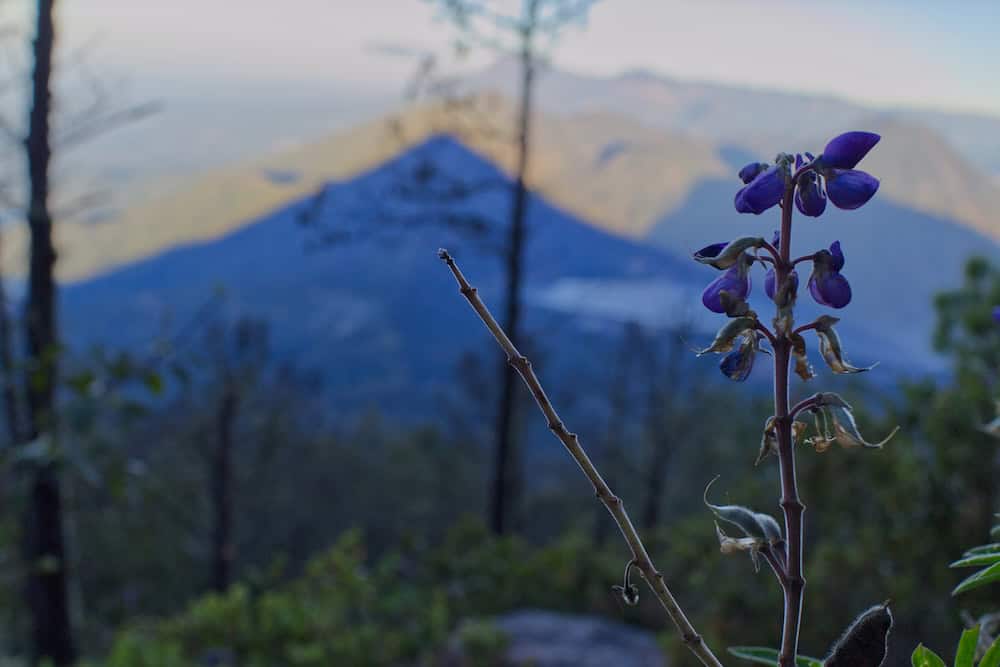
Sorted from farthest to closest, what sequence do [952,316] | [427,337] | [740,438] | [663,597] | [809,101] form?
[809,101]
[427,337]
[740,438]
[952,316]
[663,597]

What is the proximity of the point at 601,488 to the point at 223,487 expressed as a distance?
22735 mm

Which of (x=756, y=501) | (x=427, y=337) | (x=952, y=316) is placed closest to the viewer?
(x=952, y=316)

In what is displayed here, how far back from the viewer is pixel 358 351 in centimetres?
13112

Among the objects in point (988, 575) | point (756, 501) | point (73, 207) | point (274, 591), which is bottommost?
point (274, 591)

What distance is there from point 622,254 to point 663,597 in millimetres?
126765

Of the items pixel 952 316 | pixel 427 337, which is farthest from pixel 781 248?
pixel 427 337

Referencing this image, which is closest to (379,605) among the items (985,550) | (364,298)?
(985,550)

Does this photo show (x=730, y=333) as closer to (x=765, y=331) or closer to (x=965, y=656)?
(x=765, y=331)

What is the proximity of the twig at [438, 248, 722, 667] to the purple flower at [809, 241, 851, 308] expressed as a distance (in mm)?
244

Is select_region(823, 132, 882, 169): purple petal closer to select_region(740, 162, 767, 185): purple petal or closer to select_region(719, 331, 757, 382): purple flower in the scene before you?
select_region(740, 162, 767, 185): purple petal

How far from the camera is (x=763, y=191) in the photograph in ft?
2.48

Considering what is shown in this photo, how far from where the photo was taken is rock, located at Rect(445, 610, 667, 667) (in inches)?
300

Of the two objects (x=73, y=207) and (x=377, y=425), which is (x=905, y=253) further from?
(x=73, y=207)

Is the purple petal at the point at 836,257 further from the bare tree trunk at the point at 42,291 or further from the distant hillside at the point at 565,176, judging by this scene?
the distant hillside at the point at 565,176
